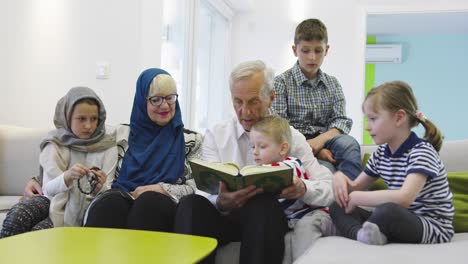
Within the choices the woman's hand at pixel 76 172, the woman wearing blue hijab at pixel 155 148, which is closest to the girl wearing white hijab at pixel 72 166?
the woman's hand at pixel 76 172

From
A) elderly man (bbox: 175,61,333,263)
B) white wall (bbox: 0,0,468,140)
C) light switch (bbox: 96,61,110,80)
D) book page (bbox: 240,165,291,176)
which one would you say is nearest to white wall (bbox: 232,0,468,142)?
white wall (bbox: 0,0,468,140)

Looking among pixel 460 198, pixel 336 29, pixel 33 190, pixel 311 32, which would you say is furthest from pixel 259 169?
pixel 336 29

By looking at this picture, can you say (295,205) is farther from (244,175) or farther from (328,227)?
(244,175)

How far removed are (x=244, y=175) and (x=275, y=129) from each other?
34 centimetres

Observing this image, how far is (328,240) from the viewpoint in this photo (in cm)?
152

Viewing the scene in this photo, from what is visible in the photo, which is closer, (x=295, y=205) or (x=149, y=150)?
(x=295, y=205)

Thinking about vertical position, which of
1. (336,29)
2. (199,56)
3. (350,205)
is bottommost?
(350,205)

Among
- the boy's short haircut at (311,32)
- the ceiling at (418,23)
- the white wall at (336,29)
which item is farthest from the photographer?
the ceiling at (418,23)

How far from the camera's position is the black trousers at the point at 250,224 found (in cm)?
158

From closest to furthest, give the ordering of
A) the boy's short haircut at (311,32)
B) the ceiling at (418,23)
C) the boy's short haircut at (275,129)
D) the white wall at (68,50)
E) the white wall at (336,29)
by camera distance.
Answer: the boy's short haircut at (275,129), the boy's short haircut at (311,32), the white wall at (68,50), the white wall at (336,29), the ceiling at (418,23)

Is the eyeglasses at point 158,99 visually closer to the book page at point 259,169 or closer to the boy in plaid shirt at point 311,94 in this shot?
the boy in plaid shirt at point 311,94

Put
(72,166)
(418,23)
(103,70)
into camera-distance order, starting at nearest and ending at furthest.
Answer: (72,166)
(103,70)
(418,23)

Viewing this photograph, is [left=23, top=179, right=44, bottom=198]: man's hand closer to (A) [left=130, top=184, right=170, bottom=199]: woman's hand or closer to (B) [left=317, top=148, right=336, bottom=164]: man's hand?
(A) [left=130, top=184, right=170, bottom=199]: woman's hand

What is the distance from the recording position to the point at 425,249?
1.39 metres
